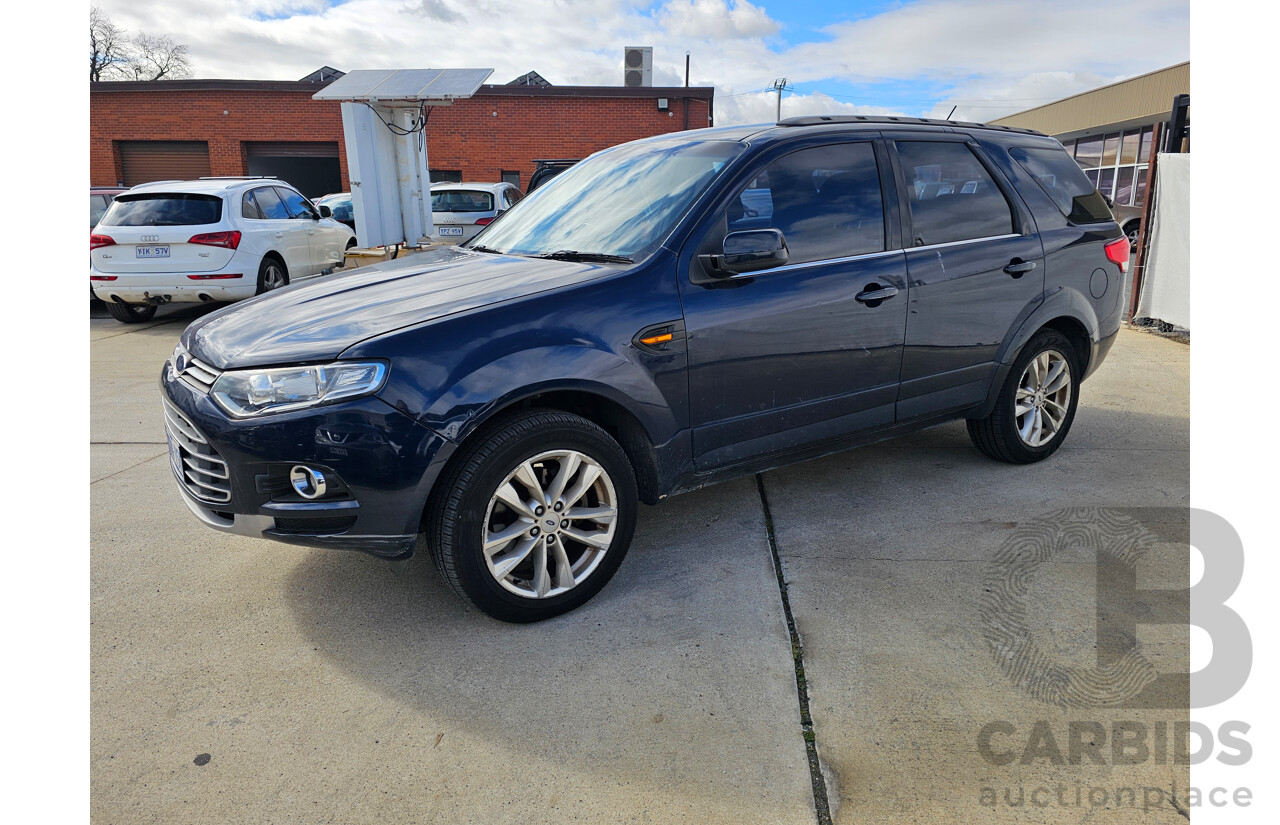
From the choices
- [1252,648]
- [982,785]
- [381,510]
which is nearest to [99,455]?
[381,510]

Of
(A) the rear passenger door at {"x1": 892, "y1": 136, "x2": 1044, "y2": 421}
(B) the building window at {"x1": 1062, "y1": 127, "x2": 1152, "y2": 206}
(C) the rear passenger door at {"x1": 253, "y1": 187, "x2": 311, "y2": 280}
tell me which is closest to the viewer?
(A) the rear passenger door at {"x1": 892, "y1": 136, "x2": 1044, "y2": 421}

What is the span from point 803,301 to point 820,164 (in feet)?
2.23

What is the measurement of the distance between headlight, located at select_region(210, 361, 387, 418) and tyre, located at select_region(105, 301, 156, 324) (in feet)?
29.3

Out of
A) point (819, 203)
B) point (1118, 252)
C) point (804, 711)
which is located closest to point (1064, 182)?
point (1118, 252)

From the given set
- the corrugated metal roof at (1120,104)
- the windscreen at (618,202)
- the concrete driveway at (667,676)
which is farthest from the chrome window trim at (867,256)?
the corrugated metal roof at (1120,104)

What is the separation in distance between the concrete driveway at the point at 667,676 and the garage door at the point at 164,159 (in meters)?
26.7

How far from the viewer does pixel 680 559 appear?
3.72 metres

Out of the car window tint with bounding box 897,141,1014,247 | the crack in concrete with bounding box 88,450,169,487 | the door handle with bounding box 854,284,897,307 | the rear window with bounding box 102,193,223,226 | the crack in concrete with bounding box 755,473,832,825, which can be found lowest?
the crack in concrete with bounding box 755,473,832,825

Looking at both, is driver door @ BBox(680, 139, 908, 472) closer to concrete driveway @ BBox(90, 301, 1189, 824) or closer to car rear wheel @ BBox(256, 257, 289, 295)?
concrete driveway @ BBox(90, 301, 1189, 824)

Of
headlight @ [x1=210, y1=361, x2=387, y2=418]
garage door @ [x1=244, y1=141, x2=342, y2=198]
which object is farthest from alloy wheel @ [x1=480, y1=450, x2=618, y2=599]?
garage door @ [x1=244, y1=141, x2=342, y2=198]

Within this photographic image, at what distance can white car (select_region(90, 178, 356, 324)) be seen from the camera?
9.71 m

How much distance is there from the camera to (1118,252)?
491cm

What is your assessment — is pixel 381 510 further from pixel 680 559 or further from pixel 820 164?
pixel 820 164

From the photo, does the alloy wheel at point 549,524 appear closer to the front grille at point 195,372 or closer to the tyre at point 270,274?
the front grille at point 195,372
